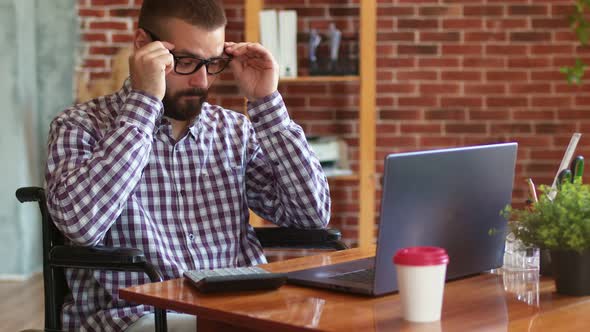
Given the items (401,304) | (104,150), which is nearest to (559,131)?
(104,150)

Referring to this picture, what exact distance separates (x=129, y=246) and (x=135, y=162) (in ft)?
0.71

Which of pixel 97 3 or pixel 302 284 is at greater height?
pixel 97 3

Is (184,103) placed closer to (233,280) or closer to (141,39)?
(141,39)

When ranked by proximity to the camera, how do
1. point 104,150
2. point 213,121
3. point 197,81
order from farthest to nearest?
point 213,121, point 197,81, point 104,150

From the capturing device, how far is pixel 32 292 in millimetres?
4766

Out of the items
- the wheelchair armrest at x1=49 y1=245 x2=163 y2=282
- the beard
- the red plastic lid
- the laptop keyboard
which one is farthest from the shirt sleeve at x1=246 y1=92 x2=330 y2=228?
the red plastic lid

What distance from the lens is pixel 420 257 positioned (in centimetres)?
141

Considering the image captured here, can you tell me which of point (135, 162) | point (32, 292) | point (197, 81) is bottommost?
point (32, 292)

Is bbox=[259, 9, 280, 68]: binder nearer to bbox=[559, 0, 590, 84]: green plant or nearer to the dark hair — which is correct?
bbox=[559, 0, 590, 84]: green plant

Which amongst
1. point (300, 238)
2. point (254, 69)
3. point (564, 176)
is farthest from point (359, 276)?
point (254, 69)

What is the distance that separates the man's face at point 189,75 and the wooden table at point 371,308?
2.18 feet

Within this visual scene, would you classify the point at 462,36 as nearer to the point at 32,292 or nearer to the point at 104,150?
the point at 32,292

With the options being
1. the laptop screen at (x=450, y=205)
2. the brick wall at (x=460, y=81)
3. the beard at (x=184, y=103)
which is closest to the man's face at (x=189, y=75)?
the beard at (x=184, y=103)

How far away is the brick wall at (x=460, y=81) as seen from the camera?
183 inches
